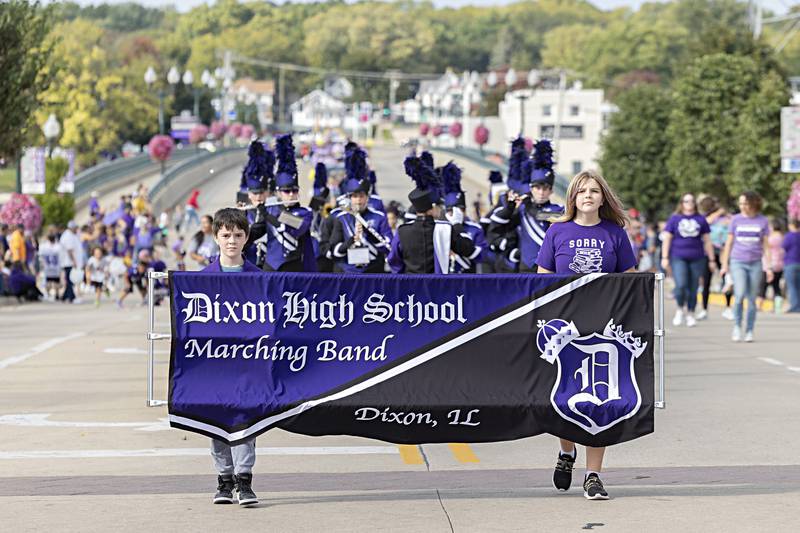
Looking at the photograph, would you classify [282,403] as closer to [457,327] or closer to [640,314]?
[457,327]

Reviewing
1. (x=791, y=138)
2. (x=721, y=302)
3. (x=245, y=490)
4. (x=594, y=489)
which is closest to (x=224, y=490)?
(x=245, y=490)

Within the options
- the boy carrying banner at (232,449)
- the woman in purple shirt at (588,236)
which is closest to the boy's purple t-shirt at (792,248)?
the woman in purple shirt at (588,236)

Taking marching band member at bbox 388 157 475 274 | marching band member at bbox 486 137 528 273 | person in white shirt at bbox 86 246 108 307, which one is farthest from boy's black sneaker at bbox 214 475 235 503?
person in white shirt at bbox 86 246 108 307

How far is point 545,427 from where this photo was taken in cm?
850

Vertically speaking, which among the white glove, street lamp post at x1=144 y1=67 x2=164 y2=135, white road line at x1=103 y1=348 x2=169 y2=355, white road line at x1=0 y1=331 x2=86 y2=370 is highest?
street lamp post at x1=144 y1=67 x2=164 y2=135

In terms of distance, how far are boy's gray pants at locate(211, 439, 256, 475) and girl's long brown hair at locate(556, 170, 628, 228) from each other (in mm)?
2134

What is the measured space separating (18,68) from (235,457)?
23176 millimetres

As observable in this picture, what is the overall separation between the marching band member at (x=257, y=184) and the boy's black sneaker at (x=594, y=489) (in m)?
6.57

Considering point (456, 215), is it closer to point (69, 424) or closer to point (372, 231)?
point (372, 231)

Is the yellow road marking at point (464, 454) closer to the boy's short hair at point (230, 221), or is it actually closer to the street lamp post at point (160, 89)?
the boy's short hair at point (230, 221)

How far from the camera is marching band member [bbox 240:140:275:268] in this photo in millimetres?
14836

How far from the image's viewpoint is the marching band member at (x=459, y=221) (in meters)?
14.6

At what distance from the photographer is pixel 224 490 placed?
336 inches

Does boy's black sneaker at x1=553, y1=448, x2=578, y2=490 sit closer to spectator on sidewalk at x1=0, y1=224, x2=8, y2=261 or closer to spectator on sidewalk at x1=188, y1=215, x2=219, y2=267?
spectator on sidewalk at x1=188, y1=215, x2=219, y2=267
